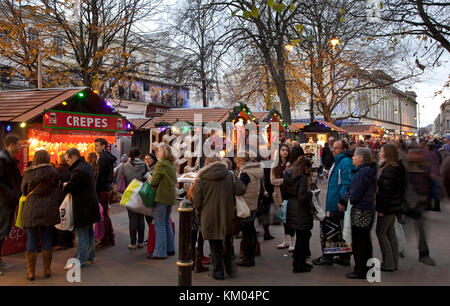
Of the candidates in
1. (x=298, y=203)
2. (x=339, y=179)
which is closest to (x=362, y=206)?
(x=339, y=179)

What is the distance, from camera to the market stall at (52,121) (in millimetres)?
6250

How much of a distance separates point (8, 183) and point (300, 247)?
4201mm


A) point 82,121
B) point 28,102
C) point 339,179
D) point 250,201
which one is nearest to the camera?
point 339,179

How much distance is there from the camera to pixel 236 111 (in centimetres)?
1310

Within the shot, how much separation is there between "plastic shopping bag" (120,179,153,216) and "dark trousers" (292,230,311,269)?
2431 millimetres

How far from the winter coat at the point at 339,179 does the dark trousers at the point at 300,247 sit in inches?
27.6

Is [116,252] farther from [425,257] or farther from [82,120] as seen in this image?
[425,257]

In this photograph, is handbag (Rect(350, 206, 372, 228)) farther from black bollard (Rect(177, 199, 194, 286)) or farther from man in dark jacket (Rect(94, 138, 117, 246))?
man in dark jacket (Rect(94, 138, 117, 246))

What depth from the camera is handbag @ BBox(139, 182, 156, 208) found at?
19.3 ft

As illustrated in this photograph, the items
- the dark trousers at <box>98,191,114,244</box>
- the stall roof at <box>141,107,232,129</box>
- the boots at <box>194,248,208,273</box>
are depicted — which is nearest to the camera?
the boots at <box>194,248,208,273</box>

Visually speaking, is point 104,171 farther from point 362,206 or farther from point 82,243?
point 362,206

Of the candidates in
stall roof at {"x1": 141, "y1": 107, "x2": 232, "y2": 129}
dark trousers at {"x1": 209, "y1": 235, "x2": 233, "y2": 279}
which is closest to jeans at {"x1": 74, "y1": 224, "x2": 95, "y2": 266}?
dark trousers at {"x1": 209, "y1": 235, "x2": 233, "y2": 279}

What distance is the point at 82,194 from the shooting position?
537 centimetres
